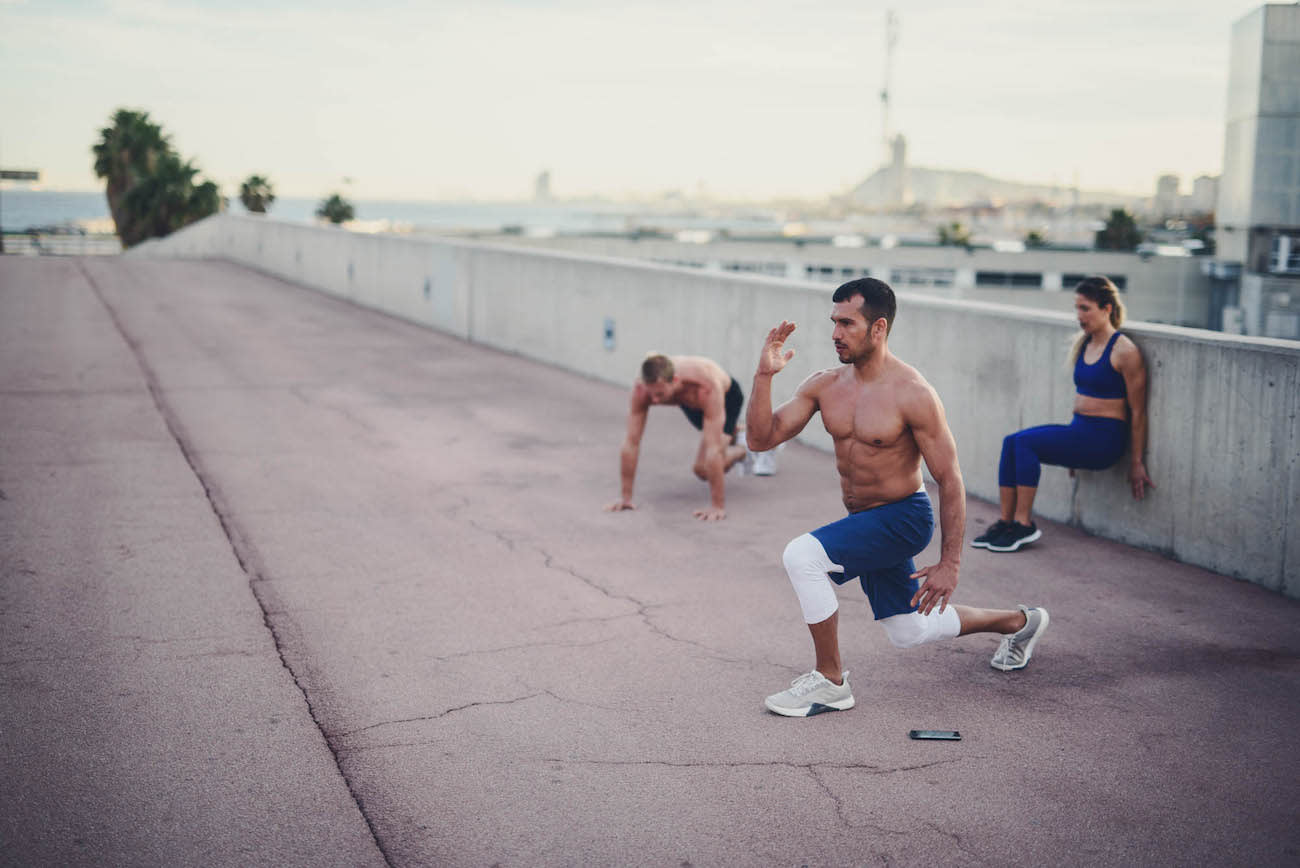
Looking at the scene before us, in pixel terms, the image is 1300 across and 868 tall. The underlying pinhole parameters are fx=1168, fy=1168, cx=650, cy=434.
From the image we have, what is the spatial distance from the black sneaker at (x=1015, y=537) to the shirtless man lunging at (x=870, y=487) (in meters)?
2.64

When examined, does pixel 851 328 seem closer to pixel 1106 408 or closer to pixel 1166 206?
pixel 1106 408

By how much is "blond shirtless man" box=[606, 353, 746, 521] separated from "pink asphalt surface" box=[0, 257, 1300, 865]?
0.23 m

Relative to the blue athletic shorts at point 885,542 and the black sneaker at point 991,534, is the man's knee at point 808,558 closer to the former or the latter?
the blue athletic shorts at point 885,542

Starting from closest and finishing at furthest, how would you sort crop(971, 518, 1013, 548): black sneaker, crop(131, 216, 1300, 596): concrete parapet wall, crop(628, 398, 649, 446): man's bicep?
1. crop(131, 216, 1300, 596): concrete parapet wall
2. crop(971, 518, 1013, 548): black sneaker
3. crop(628, 398, 649, 446): man's bicep

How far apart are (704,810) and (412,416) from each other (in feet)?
29.1

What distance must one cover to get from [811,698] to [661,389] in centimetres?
365

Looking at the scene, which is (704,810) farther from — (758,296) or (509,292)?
→ (509,292)

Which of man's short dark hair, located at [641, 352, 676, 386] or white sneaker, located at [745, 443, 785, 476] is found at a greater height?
man's short dark hair, located at [641, 352, 676, 386]

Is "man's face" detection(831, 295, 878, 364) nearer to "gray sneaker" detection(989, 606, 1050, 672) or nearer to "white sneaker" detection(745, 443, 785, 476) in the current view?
"gray sneaker" detection(989, 606, 1050, 672)

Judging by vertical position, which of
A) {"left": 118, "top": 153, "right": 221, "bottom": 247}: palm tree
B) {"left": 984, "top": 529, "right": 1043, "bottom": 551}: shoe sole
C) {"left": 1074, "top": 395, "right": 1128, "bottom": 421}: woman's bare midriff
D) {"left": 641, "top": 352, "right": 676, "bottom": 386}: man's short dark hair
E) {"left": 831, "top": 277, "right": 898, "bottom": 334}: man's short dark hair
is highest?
{"left": 118, "top": 153, "right": 221, "bottom": 247}: palm tree

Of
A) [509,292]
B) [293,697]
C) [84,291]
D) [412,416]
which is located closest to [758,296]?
[412,416]

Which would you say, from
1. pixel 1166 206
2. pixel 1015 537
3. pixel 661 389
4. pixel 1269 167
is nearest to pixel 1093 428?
pixel 1015 537

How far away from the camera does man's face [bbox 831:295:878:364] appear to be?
185 inches

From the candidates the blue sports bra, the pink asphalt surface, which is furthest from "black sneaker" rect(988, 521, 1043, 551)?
the blue sports bra
